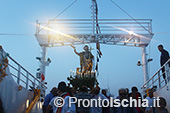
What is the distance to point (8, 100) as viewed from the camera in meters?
6.16

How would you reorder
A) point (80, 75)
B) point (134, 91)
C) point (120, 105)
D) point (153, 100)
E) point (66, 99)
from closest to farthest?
point (66, 99) < point (120, 105) < point (134, 91) < point (153, 100) < point (80, 75)

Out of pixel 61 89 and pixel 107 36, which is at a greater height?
pixel 107 36

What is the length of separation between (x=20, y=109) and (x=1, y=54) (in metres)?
2.27

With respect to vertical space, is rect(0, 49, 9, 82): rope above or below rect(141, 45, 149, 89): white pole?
below

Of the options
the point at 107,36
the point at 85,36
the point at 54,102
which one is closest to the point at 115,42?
the point at 107,36

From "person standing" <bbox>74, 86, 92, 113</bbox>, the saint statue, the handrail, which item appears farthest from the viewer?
the saint statue

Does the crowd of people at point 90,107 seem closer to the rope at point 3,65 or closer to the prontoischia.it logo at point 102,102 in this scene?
the prontoischia.it logo at point 102,102

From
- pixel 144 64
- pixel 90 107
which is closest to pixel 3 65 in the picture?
pixel 90 107

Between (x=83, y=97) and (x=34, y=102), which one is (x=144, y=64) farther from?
(x=83, y=97)

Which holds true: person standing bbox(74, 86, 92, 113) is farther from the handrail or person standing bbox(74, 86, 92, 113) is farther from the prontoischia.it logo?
the handrail

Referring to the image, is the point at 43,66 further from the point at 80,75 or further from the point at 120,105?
the point at 120,105

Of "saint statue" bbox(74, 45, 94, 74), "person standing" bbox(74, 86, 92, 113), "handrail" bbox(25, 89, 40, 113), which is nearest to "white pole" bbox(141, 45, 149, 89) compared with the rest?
"saint statue" bbox(74, 45, 94, 74)

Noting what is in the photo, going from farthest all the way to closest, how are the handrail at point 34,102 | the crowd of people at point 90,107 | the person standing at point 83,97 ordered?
the handrail at point 34,102 → the person standing at point 83,97 → the crowd of people at point 90,107

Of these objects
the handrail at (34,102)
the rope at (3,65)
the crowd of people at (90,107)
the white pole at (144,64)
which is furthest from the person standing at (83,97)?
the white pole at (144,64)
